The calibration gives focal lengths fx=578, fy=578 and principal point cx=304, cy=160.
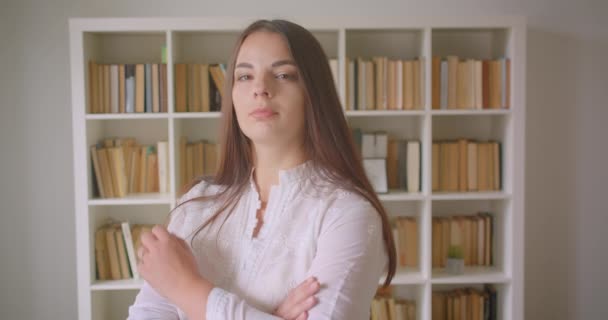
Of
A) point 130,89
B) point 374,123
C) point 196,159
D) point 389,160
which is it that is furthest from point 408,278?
point 130,89

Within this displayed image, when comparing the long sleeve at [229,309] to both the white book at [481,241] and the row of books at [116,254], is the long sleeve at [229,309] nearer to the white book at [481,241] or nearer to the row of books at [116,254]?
the row of books at [116,254]

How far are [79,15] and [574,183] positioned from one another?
286 centimetres

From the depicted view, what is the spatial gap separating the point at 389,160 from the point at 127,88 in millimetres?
1387

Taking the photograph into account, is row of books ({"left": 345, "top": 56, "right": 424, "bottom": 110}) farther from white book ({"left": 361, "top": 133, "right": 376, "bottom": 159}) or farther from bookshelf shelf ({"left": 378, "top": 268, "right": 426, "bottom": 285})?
bookshelf shelf ({"left": 378, "top": 268, "right": 426, "bottom": 285})

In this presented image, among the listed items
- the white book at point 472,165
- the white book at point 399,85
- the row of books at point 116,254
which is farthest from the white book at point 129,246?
the white book at point 472,165

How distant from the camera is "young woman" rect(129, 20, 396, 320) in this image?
3.37ft

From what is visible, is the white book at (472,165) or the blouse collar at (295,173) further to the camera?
the white book at (472,165)

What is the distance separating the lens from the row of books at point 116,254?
2.93 metres

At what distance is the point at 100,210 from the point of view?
3.03 metres

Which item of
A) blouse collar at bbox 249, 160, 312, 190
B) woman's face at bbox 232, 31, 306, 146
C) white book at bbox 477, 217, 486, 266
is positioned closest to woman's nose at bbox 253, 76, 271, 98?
woman's face at bbox 232, 31, 306, 146

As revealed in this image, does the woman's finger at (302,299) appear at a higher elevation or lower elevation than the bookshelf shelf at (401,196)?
higher

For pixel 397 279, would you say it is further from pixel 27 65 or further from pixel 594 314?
pixel 27 65

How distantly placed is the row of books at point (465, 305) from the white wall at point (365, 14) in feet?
1.01

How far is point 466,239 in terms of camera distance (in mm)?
3064
